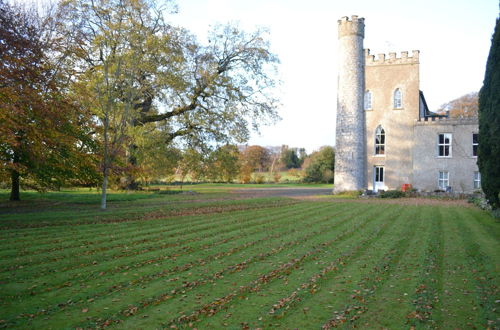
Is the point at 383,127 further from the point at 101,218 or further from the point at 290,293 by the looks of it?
the point at 290,293

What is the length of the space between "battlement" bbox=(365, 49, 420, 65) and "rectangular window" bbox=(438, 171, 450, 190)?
9152mm

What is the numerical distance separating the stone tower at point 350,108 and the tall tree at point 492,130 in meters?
14.8

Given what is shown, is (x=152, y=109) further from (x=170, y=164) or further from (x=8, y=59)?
(x=8, y=59)

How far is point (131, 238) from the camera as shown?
10.7 m

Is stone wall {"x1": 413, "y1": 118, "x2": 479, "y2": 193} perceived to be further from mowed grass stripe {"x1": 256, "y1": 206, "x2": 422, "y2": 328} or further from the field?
mowed grass stripe {"x1": 256, "y1": 206, "x2": 422, "y2": 328}

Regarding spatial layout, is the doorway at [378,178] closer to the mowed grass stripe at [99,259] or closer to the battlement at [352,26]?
the battlement at [352,26]

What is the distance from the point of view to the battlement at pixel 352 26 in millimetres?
30906

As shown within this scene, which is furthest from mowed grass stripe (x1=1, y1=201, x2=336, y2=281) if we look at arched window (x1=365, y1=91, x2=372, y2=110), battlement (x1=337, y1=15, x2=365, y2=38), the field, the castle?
battlement (x1=337, y1=15, x2=365, y2=38)

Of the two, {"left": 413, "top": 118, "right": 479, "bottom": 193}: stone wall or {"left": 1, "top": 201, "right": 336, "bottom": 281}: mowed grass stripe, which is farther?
{"left": 413, "top": 118, "right": 479, "bottom": 193}: stone wall

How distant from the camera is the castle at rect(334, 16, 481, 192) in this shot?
99.2 ft

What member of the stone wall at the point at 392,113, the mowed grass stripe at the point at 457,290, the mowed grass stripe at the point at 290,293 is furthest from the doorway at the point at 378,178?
the mowed grass stripe at the point at 290,293

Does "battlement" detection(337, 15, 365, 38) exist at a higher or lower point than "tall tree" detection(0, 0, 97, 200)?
higher

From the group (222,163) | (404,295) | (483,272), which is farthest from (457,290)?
(222,163)

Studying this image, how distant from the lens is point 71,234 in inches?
438
